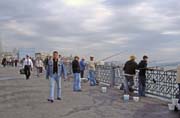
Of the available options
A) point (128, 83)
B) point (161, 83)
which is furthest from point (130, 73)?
point (161, 83)

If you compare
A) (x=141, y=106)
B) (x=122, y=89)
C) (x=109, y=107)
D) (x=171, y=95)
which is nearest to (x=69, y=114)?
(x=109, y=107)

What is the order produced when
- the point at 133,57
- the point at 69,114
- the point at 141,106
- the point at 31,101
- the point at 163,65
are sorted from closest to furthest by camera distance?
the point at 69,114 < the point at 141,106 < the point at 31,101 < the point at 163,65 < the point at 133,57

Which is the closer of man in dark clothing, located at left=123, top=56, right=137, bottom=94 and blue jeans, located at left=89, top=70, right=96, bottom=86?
man in dark clothing, located at left=123, top=56, right=137, bottom=94

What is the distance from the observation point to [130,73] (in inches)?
680

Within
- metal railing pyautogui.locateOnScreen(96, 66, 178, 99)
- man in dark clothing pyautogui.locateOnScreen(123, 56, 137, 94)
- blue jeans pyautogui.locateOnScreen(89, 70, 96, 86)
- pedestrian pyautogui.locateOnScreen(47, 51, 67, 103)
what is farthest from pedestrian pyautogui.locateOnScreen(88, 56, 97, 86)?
pedestrian pyautogui.locateOnScreen(47, 51, 67, 103)

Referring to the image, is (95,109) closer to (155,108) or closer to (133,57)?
(155,108)

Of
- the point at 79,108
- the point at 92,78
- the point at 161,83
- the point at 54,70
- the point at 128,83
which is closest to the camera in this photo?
the point at 79,108

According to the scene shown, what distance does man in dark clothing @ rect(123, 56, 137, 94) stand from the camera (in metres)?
17.2

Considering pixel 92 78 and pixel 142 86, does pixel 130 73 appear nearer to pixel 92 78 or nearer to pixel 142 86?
pixel 142 86

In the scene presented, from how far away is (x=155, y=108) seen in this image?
12.8m

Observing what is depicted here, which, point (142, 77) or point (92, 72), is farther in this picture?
point (92, 72)

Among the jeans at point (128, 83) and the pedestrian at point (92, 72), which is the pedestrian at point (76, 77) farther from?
the pedestrian at point (92, 72)

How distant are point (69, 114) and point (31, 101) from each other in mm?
3478

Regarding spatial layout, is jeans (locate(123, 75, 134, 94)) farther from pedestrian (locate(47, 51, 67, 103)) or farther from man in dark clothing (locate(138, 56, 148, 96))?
pedestrian (locate(47, 51, 67, 103))
